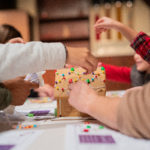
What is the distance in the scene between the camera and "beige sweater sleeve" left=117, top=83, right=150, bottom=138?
1.44 ft

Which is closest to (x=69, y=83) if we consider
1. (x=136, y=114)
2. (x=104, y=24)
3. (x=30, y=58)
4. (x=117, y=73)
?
(x=30, y=58)

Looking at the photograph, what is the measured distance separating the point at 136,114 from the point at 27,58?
0.31 metres

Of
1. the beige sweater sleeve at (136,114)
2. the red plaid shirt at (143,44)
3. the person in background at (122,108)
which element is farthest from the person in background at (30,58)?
the red plaid shirt at (143,44)

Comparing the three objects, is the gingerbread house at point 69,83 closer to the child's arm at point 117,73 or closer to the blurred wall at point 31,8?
the child's arm at point 117,73

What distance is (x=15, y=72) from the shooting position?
56 cm

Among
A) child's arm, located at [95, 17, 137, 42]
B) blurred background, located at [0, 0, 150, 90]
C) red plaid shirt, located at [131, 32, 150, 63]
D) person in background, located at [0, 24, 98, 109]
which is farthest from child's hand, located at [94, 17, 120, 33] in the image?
blurred background, located at [0, 0, 150, 90]

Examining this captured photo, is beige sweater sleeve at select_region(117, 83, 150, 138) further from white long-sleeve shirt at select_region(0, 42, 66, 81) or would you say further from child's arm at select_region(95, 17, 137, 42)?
child's arm at select_region(95, 17, 137, 42)

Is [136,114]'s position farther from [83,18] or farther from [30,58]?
[83,18]

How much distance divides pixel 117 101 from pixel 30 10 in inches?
121

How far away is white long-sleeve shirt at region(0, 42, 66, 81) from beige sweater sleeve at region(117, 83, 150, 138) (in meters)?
0.22

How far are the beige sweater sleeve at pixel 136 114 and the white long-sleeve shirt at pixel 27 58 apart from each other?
0.74 ft

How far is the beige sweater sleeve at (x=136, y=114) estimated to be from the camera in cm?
44

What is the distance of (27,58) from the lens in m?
0.55

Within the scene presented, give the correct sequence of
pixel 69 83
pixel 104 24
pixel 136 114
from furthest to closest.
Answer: pixel 104 24, pixel 69 83, pixel 136 114
